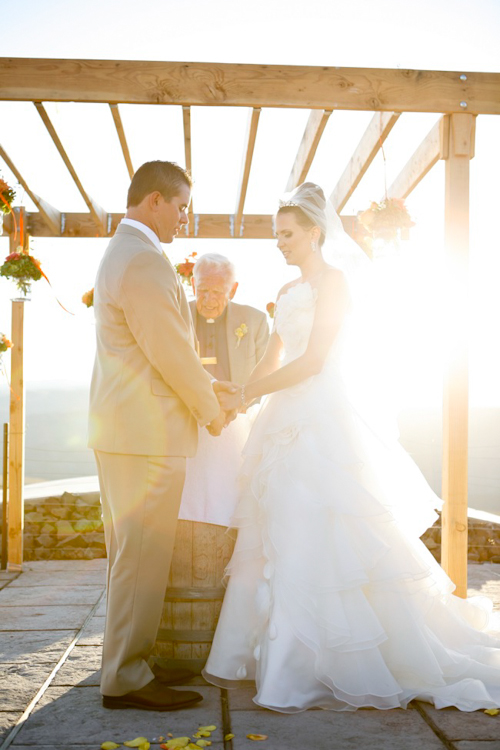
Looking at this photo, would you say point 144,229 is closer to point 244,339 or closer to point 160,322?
point 160,322

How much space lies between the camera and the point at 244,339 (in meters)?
4.97

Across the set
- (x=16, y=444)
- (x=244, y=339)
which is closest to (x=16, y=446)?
(x=16, y=444)

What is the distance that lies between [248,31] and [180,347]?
2.83m

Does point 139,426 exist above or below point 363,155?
below

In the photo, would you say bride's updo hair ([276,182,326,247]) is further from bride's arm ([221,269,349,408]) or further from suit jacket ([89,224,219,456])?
suit jacket ([89,224,219,456])

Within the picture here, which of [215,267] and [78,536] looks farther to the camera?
[78,536]

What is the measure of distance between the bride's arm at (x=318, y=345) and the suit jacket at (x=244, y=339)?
5.48ft

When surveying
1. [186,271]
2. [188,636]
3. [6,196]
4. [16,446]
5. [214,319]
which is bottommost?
[188,636]

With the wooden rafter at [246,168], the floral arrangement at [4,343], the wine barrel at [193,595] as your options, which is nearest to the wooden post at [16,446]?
the floral arrangement at [4,343]

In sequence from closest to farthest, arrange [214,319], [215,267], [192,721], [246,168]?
[192,721], [215,267], [214,319], [246,168]

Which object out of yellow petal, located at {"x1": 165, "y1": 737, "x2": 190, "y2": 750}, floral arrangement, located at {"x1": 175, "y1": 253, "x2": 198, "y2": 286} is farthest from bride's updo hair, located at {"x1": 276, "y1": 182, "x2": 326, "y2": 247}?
floral arrangement, located at {"x1": 175, "y1": 253, "x2": 198, "y2": 286}

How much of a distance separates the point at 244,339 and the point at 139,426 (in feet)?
7.65

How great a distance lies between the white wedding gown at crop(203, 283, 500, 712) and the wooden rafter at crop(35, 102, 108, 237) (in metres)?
2.48

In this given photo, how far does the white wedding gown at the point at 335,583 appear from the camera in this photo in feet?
9.01
